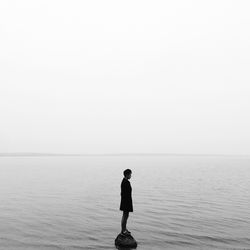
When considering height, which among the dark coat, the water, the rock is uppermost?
the dark coat

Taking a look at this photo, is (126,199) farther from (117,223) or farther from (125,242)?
(117,223)

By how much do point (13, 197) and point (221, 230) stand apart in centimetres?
2223

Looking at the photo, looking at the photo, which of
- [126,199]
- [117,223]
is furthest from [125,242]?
[117,223]

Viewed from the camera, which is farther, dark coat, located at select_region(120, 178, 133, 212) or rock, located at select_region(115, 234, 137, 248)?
dark coat, located at select_region(120, 178, 133, 212)

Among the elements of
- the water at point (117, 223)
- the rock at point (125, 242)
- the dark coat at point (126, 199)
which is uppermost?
the dark coat at point (126, 199)

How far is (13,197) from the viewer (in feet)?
106

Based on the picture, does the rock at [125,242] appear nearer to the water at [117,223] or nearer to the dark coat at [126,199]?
the water at [117,223]

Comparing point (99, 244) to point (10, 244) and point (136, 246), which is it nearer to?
point (136, 246)

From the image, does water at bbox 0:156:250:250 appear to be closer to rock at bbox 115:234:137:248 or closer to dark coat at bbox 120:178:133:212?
rock at bbox 115:234:137:248

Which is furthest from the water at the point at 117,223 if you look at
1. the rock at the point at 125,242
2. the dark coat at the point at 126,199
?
the dark coat at the point at 126,199

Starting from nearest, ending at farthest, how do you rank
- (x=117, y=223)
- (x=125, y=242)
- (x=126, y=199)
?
(x=125, y=242), (x=126, y=199), (x=117, y=223)

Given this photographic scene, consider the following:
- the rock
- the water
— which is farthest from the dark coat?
the water

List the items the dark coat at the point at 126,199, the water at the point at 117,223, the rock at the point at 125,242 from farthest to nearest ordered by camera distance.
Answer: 1. the water at the point at 117,223
2. the dark coat at the point at 126,199
3. the rock at the point at 125,242

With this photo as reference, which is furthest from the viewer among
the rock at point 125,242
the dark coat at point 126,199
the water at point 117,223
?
the water at point 117,223
